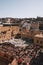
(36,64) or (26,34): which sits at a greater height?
(26,34)

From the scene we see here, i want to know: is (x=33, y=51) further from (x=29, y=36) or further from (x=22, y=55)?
(x=29, y=36)

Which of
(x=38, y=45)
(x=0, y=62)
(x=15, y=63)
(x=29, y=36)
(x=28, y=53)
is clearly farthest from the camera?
(x=29, y=36)

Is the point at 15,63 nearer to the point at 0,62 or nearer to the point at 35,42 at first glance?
the point at 0,62

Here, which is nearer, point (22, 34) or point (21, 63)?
point (21, 63)

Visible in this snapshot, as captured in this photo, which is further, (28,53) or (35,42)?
(35,42)

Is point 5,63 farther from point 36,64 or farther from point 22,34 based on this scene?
point 22,34

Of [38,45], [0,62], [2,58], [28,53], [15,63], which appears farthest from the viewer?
[38,45]

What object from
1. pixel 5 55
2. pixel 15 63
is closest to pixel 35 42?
pixel 5 55

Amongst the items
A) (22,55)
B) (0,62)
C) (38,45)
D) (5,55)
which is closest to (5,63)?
(0,62)

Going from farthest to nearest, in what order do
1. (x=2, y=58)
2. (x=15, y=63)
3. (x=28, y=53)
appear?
1. (x=28, y=53)
2. (x=2, y=58)
3. (x=15, y=63)
